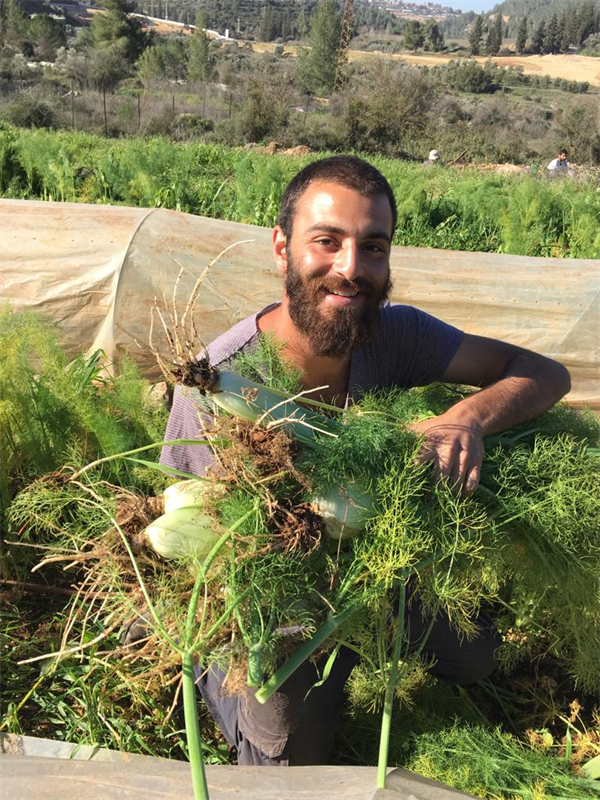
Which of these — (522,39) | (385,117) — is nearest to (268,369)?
(385,117)

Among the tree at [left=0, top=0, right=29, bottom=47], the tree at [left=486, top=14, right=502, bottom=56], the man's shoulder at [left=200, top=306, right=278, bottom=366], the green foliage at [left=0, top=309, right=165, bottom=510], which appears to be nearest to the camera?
the man's shoulder at [left=200, top=306, right=278, bottom=366]

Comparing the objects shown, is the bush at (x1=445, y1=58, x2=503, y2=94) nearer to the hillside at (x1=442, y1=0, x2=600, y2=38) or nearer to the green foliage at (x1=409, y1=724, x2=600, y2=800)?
the hillside at (x1=442, y1=0, x2=600, y2=38)

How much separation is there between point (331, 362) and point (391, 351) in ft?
0.90

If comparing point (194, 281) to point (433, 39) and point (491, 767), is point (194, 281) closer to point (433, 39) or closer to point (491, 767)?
point (491, 767)

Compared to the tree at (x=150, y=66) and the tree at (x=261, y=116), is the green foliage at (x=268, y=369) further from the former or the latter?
the tree at (x=150, y=66)

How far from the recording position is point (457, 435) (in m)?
1.73

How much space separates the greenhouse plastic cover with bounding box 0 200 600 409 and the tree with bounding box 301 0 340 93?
50.4 meters

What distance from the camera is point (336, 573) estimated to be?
1.63 metres

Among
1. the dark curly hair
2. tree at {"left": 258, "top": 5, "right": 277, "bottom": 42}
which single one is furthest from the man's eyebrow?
tree at {"left": 258, "top": 5, "right": 277, "bottom": 42}

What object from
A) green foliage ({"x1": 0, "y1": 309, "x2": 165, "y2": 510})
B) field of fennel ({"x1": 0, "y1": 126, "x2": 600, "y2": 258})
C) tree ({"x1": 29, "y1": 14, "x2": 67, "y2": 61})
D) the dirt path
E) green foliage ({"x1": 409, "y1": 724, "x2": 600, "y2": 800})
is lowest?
green foliage ({"x1": 409, "y1": 724, "x2": 600, "y2": 800})

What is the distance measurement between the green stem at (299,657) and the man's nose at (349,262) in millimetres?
936

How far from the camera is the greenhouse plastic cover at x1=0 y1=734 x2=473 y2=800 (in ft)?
5.29

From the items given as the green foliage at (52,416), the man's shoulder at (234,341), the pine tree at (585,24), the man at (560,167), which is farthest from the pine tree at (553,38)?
the man's shoulder at (234,341)

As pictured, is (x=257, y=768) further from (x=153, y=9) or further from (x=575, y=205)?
(x=153, y=9)
